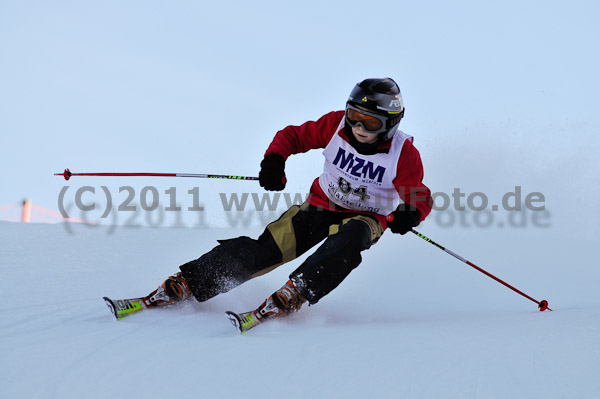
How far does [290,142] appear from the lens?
10.5ft

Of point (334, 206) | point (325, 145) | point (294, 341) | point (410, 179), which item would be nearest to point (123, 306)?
point (294, 341)

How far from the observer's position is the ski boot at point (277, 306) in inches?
93.0

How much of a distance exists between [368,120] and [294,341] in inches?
53.3

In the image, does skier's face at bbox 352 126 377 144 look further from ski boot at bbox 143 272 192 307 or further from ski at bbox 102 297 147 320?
ski at bbox 102 297 147 320

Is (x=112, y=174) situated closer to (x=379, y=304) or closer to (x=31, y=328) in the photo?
(x=31, y=328)

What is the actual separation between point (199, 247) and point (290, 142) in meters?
2.27

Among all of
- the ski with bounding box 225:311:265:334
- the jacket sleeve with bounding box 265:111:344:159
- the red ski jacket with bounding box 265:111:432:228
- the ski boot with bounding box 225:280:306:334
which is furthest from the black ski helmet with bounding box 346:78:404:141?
the ski with bounding box 225:311:265:334

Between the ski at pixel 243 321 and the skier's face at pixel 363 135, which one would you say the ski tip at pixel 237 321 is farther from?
the skier's face at pixel 363 135

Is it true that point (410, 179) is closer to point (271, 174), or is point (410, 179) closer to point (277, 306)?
point (271, 174)

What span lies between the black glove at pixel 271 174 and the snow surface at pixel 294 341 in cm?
71

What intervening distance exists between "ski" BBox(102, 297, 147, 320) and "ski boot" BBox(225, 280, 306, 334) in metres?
0.63

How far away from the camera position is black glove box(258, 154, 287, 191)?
2.91 meters

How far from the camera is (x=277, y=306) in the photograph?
8.07 ft

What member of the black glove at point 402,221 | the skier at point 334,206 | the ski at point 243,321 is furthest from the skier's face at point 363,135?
the ski at point 243,321
